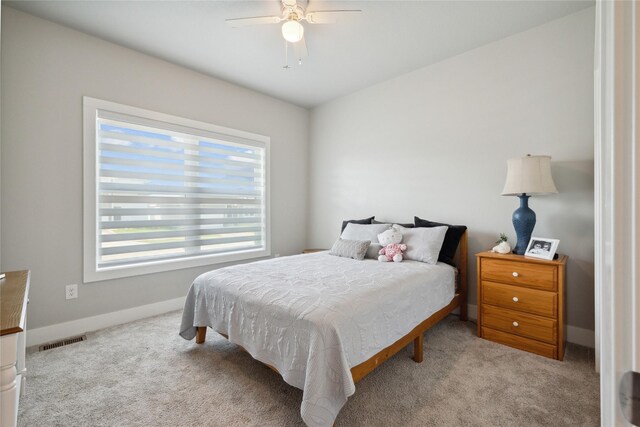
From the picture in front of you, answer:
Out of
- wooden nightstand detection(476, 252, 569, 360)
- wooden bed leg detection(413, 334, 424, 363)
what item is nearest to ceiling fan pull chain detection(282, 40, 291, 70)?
wooden nightstand detection(476, 252, 569, 360)

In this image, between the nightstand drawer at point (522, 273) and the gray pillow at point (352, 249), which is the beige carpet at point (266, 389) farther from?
the gray pillow at point (352, 249)

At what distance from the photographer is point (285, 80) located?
3627 mm

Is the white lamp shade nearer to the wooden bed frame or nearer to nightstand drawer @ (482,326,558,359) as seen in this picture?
the wooden bed frame

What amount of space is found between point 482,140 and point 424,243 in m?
1.23

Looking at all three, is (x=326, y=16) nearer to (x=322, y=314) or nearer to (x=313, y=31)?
(x=313, y=31)

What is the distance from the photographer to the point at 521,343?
90.3 inches

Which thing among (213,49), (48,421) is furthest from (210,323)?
(213,49)

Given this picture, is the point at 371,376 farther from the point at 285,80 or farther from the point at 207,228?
the point at 285,80

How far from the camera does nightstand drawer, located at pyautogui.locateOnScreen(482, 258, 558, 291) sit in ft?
7.05

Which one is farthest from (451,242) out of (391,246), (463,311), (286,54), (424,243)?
(286,54)

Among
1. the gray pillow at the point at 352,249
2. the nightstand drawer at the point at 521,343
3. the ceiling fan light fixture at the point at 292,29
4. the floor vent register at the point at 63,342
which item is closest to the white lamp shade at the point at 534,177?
the nightstand drawer at the point at 521,343
